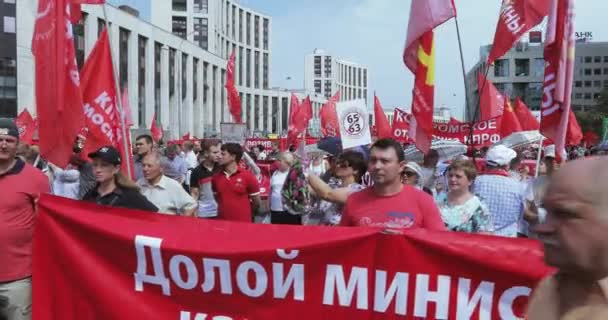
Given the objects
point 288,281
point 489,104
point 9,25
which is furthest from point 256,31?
point 288,281

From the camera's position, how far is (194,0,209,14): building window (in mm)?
93312

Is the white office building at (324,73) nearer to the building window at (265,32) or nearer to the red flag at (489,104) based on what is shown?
the building window at (265,32)

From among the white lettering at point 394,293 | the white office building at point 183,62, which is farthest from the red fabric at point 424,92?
the white office building at point 183,62

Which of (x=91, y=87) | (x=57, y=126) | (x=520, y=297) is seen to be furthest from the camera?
(x=91, y=87)

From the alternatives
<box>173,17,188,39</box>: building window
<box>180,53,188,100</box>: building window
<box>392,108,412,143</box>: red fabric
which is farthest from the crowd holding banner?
<box>173,17,188,39</box>: building window

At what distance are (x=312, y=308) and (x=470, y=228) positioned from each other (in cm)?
170

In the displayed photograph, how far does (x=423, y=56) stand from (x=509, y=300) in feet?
13.0

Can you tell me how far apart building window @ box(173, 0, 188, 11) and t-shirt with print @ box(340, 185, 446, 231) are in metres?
91.6

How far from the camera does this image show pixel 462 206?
5527mm

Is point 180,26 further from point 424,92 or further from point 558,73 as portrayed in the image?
point 558,73

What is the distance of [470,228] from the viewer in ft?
17.6

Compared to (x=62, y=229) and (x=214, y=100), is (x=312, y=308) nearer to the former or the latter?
(x=62, y=229)

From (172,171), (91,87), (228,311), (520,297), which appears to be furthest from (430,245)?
(172,171)

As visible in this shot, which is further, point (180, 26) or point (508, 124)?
point (180, 26)
